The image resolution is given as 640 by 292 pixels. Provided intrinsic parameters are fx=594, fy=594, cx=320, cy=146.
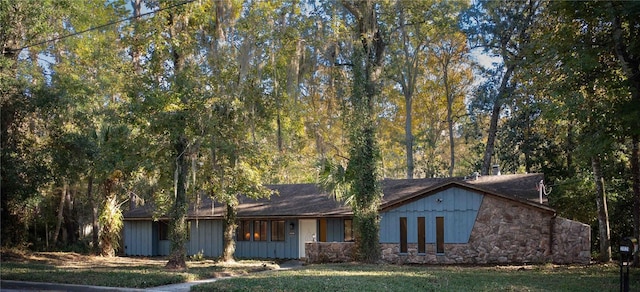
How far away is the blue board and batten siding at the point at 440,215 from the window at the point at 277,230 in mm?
5507

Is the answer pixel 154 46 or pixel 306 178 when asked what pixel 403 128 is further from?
pixel 154 46

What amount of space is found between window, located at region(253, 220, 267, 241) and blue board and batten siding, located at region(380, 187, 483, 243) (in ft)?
20.9

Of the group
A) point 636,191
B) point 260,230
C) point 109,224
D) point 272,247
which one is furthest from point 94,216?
point 636,191

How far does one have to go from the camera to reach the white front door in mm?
24812

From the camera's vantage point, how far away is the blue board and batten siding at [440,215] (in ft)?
67.3

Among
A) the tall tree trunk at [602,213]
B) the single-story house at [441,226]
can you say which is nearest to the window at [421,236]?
the single-story house at [441,226]

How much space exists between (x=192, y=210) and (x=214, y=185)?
7.63 metres

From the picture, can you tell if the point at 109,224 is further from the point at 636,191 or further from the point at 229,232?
the point at 636,191

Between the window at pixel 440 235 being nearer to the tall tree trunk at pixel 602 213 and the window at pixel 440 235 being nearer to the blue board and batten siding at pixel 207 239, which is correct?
the tall tree trunk at pixel 602 213

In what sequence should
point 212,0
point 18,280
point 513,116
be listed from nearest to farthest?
point 18,280, point 212,0, point 513,116

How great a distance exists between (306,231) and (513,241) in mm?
8687

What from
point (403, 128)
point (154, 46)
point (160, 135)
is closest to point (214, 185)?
point (160, 135)

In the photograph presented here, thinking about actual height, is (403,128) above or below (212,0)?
below

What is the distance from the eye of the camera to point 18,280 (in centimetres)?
1437
